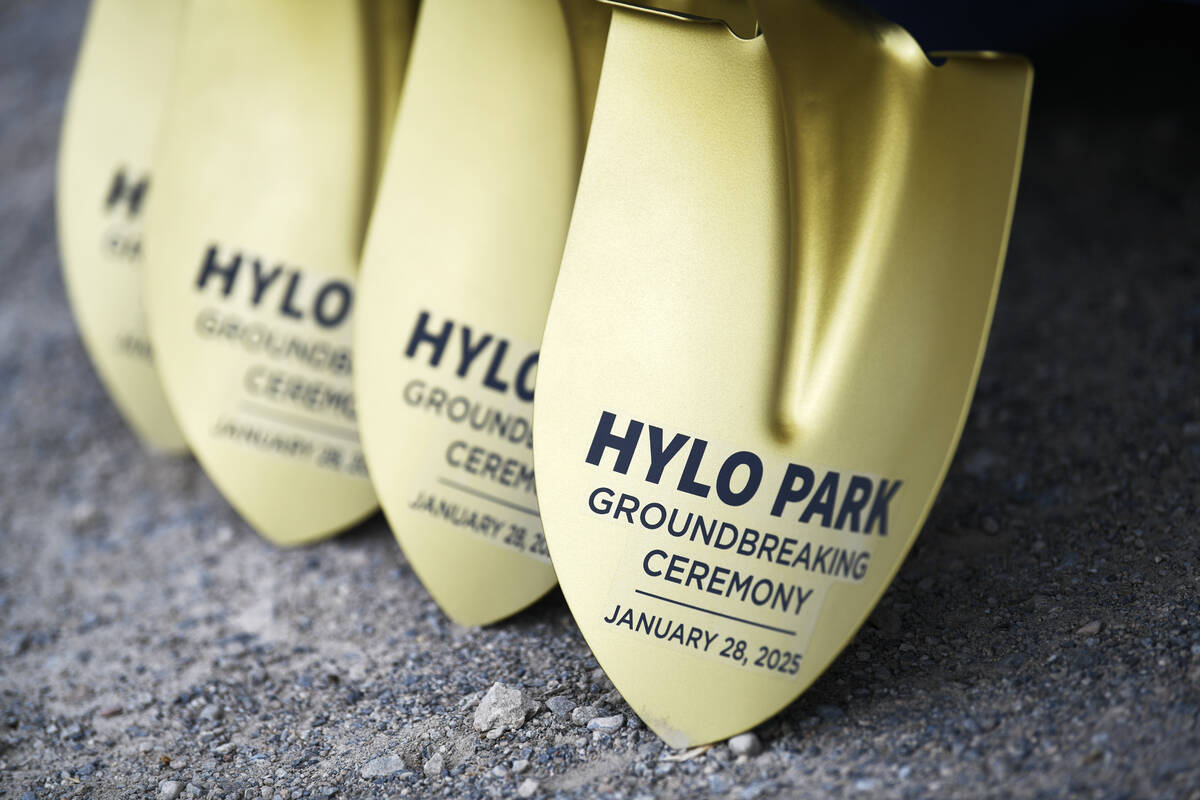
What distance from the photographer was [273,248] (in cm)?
199

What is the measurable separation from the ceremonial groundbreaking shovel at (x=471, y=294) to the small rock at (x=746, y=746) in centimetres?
44

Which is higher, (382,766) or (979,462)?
(979,462)

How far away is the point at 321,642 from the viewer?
178cm

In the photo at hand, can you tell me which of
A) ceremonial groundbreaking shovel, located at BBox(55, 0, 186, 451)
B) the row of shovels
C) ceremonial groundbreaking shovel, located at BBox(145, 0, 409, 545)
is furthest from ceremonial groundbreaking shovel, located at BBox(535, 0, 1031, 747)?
ceremonial groundbreaking shovel, located at BBox(55, 0, 186, 451)

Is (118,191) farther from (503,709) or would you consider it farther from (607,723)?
(607,723)

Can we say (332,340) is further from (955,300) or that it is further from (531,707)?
(955,300)

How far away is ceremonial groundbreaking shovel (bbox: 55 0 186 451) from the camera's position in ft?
7.45

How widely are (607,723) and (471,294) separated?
2.35 feet

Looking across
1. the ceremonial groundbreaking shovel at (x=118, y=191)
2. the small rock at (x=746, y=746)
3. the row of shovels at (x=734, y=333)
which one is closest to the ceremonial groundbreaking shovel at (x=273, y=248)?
the ceremonial groundbreaking shovel at (x=118, y=191)

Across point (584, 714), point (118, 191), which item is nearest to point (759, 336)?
point (584, 714)

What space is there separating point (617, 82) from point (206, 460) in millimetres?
1071

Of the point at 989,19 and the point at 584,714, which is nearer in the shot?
the point at 584,714

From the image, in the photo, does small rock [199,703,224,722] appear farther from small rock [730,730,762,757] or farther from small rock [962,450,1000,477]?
small rock [962,450,1000,477]

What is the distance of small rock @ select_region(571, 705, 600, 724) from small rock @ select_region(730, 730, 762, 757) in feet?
0.67
